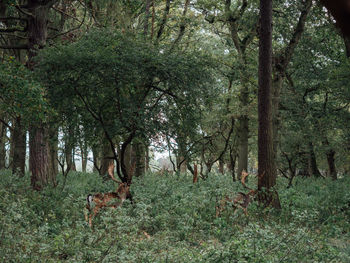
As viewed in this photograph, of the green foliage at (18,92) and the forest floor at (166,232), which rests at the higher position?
the green foliage at (18,92)

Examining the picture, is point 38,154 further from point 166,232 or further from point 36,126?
point 166,232

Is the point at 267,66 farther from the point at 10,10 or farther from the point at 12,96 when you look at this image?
the point at 10,10

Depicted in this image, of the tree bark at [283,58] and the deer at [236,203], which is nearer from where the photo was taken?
the deer at [236,203]

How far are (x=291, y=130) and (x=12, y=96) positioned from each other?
17367 mm

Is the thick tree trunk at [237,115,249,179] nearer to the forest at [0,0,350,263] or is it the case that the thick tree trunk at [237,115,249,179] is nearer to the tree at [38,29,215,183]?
the forest at [0,0,350,263]

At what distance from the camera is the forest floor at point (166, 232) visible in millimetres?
6227

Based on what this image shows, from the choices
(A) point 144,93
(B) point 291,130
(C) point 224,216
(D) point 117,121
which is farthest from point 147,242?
(B) point 291,130

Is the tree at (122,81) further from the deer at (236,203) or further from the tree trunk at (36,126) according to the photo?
the deer at (236,203)

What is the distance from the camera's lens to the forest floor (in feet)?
20.4

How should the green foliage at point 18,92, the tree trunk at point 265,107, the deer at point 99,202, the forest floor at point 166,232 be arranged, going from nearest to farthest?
1. the forest floor at point 166,232
2. the green foliage at point 18,92
3. the deer at point 99,202
4. the tree trunk at point 265,107

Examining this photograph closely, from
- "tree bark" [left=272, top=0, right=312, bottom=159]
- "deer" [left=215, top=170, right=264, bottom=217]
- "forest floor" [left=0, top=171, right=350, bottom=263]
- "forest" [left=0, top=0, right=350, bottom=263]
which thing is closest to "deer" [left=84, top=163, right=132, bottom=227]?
"forest" [left=0, top=0, right=350, bottom=263]

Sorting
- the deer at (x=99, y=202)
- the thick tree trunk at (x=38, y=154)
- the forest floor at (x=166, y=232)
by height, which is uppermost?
the thick tree trunk at (x=38, y=154)

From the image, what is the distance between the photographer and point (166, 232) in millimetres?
8461

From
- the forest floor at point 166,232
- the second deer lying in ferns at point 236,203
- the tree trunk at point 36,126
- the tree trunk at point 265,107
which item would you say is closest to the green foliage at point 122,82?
the tree trunk at point 36,126
